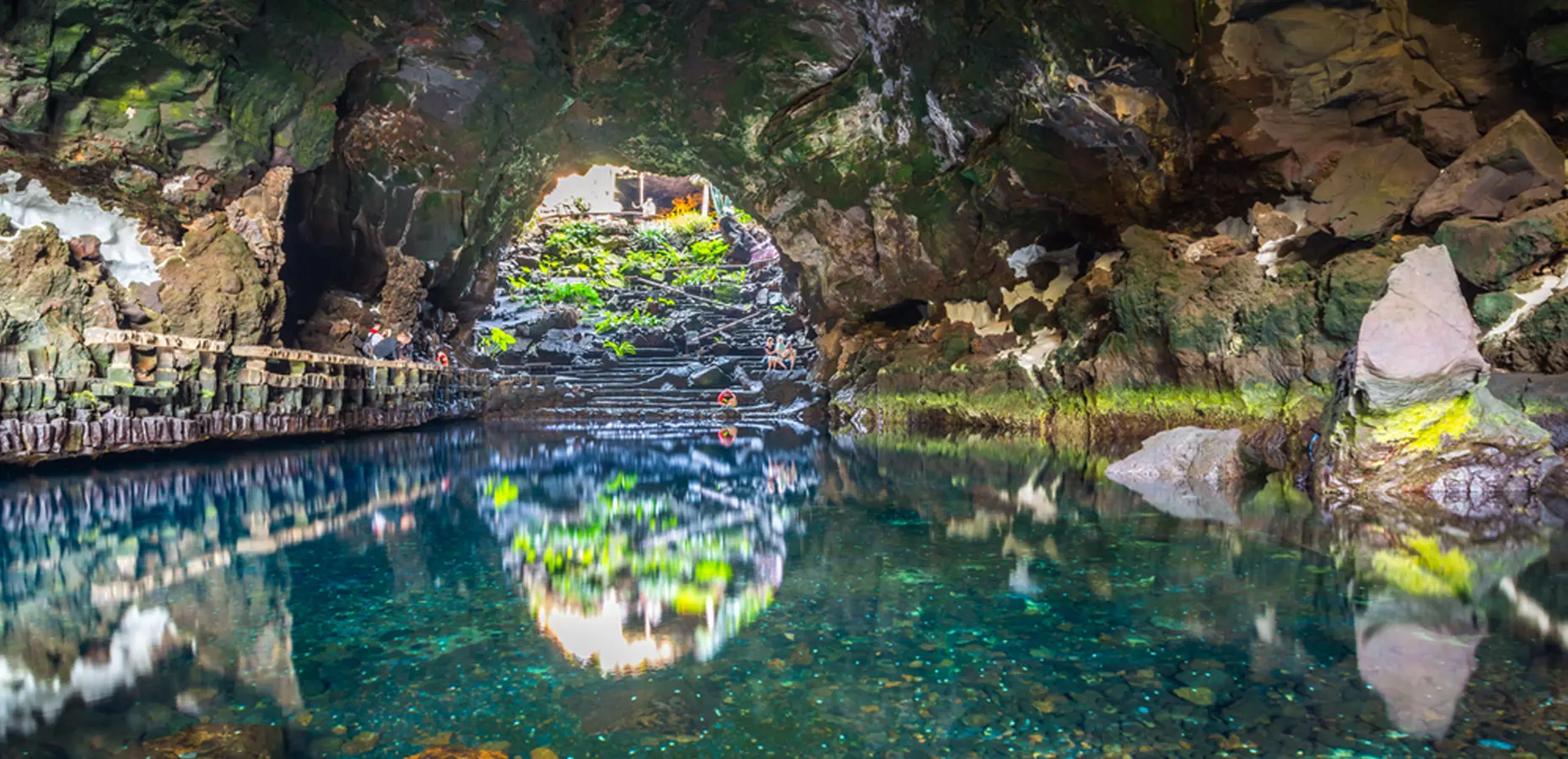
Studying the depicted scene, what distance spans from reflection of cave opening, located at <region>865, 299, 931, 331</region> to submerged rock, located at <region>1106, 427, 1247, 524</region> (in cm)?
1171

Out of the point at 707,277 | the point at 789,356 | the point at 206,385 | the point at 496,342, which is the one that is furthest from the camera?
the point at 707,277

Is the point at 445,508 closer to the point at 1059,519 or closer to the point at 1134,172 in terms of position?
the point at 1059,519

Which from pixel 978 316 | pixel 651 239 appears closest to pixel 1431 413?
pixel 978 316

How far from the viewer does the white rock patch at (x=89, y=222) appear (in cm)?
869

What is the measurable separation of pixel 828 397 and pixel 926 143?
769cm

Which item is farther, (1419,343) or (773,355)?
(773,355)

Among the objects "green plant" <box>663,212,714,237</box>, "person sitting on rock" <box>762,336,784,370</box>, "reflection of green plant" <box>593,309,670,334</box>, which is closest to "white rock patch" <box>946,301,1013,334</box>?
"person sitting on rock" <box>762,336,784,370</box>

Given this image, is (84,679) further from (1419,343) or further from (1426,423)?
(1426,423)

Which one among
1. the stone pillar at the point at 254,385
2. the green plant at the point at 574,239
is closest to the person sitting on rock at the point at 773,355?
the green plant at the point at 574,239

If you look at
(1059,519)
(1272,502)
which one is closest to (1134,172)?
(1272,502)

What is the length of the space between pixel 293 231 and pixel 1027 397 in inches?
484

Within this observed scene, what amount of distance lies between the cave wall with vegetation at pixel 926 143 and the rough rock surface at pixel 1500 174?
0.04 metres

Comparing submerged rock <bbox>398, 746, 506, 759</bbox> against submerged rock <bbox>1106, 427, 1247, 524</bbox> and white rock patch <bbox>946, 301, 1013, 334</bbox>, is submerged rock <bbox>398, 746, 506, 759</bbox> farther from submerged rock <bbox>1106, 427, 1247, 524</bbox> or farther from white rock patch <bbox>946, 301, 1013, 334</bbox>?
white rock patch <bbox>946, 301, 1013, 334</bbox>

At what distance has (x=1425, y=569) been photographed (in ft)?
11.1
